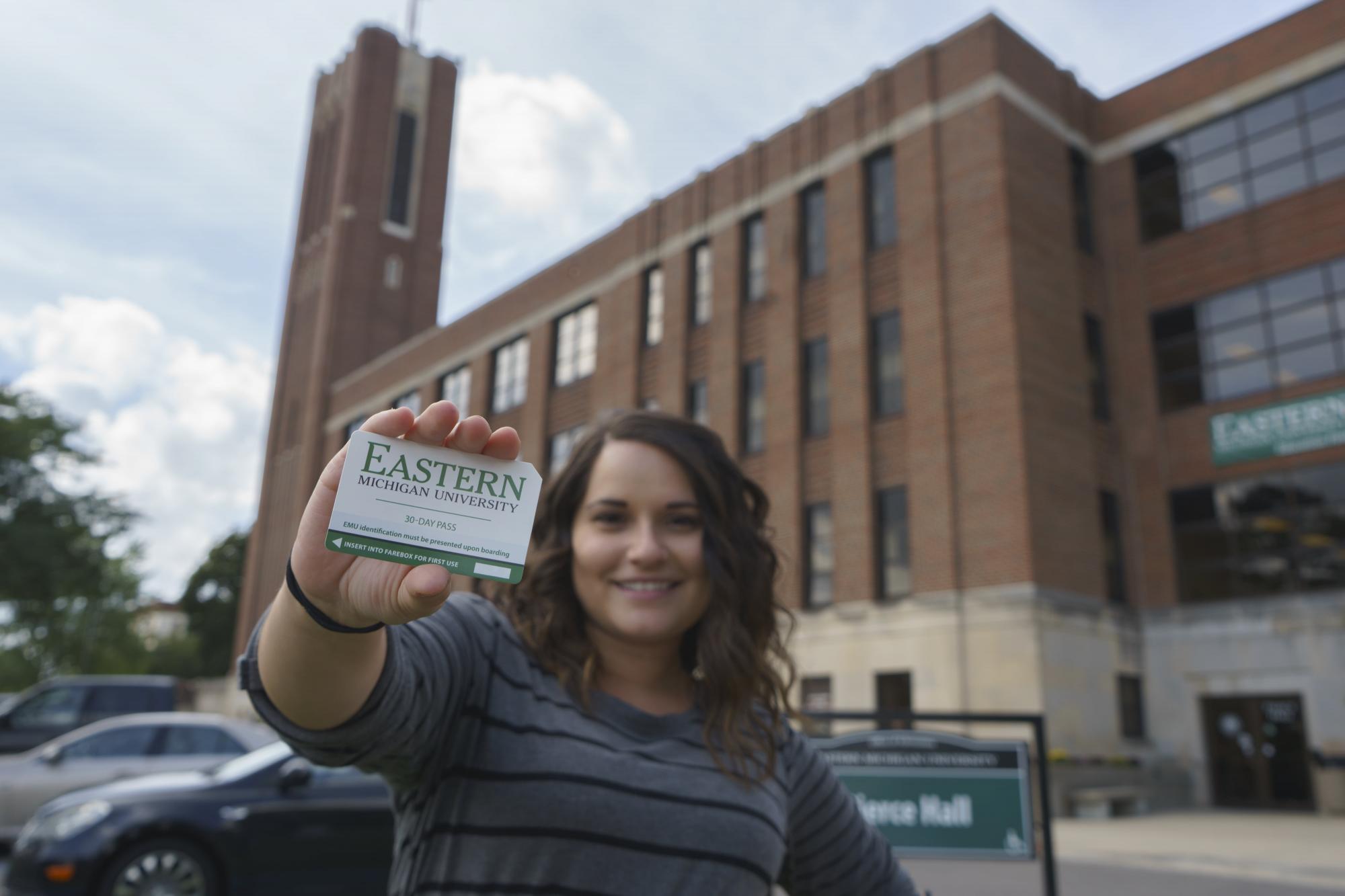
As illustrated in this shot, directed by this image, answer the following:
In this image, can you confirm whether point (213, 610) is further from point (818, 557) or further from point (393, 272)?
point (818, 557)

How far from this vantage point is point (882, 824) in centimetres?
519

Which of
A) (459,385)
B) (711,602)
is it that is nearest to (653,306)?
(459,385)

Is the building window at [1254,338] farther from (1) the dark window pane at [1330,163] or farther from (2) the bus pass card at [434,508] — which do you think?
(2) the bus pass card at [434,508]

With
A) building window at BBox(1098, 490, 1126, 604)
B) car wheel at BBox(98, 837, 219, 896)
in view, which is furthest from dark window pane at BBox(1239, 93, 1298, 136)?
car wheel at BBox(98, 837, 219, 896)

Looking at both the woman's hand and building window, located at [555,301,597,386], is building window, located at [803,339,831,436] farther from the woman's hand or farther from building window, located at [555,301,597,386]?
the woman's hand

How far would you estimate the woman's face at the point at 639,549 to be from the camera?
1.97 meters

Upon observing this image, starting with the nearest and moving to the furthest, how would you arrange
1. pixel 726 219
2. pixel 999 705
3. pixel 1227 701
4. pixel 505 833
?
pixel 505 833, pixel 999 705, pixel 1227 701, pixel 726 219

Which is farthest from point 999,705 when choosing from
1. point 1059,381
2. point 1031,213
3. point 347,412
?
point 347,412

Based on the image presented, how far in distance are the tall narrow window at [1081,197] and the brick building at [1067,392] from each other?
78mm

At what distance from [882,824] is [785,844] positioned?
11.4 feet

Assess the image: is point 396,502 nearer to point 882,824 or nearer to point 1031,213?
point 882,824

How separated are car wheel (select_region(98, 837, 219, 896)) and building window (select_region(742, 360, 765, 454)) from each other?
18.3m

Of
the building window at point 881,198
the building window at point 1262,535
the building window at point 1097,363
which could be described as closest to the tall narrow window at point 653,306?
the building window at point 881,198

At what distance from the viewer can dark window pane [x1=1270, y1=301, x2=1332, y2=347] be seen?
19344mm
